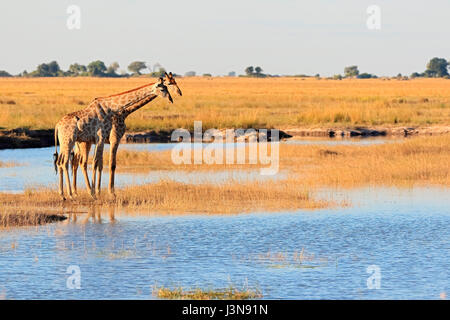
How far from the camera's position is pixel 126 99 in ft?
53.9

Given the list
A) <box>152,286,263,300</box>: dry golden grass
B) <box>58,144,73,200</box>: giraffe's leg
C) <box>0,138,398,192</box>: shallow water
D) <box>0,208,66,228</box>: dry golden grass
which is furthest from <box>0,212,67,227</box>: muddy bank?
<box>152,286,263,300</box>: dry golden grass

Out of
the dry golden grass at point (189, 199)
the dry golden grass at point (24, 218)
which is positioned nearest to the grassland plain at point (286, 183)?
the dry golden grass at point (189, 199)

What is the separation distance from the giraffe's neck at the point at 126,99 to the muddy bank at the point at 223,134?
14439 mm

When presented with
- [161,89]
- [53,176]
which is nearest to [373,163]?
[161,89]

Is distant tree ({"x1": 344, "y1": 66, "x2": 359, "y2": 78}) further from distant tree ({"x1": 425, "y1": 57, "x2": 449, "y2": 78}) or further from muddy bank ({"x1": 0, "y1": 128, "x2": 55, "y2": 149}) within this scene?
muddy bank ({"x1": 0, "y1": 128, "x2": 55, "y2": 149})

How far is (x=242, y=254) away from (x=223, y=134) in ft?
73.3

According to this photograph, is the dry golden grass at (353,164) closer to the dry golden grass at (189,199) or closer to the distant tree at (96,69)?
the dry golden grass at (189,199)

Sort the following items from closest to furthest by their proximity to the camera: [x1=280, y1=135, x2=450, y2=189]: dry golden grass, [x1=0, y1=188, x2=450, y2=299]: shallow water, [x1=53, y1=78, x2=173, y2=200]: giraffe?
1. [x1=0, y1=188, x2=450, y2=299]: shallow water
2. [x1=53, y1=78, x2=173, y2=200]: giraffe
3. [x1=280, y1=135, x2=450, y2=189]: dry golden grass

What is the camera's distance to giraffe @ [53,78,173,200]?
52.0 ft

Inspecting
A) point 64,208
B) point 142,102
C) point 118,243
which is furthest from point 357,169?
point 118,243

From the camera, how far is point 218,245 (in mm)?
12594

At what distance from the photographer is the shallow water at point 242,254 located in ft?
33.0

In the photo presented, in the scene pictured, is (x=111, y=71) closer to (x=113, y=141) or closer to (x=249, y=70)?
(x=249, y=70)
